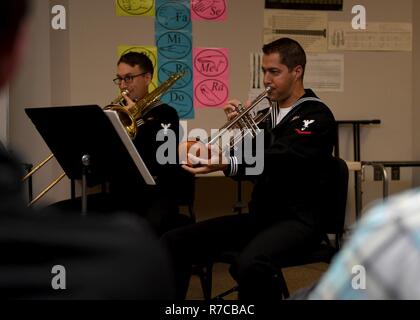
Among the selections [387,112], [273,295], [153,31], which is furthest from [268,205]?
[387,112]

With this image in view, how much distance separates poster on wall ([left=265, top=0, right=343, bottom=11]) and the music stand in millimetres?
2284

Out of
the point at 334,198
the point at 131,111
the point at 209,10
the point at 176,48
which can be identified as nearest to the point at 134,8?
the point at 176,48

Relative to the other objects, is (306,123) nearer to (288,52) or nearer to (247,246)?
(288,52)

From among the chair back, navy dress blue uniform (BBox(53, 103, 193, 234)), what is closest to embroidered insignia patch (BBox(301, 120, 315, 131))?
the chair back

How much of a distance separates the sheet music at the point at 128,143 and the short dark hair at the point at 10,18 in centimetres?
177

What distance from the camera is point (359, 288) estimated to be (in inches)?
19.1

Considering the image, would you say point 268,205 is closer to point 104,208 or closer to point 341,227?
point 341,227

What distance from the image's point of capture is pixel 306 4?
4.43 metres

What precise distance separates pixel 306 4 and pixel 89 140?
2.53 metres

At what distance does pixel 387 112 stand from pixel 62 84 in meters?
2.34

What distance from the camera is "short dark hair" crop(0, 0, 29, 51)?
474mm

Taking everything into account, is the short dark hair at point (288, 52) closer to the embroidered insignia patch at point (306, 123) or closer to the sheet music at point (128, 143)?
the embroidered insignia patch at point (306, 123)

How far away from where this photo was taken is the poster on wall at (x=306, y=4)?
439 cm

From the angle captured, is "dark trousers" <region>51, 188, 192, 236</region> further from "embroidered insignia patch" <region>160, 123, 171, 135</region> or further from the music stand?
the music stand
